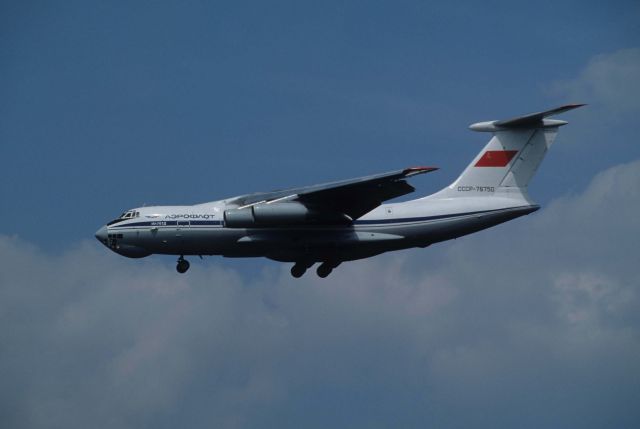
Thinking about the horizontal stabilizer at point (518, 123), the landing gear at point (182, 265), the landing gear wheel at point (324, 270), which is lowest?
the landing gear wheel at point (324, 270)

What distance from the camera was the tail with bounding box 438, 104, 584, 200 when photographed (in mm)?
22422

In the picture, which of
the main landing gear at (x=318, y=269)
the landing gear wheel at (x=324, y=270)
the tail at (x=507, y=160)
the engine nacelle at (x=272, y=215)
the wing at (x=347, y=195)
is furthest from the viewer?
the landing gear wheel at (x=324, y=270)

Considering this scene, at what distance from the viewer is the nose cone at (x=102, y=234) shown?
22781 millimetres

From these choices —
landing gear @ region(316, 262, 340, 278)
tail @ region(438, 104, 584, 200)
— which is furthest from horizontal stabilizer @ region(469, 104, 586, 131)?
landing gear @ region(316, 262, 340, 278)

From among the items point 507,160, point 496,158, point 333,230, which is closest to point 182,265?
point 333,230

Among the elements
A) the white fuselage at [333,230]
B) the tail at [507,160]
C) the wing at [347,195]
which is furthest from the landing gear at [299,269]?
the tail at [507,160]

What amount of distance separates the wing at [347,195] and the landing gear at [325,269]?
1.72 metres

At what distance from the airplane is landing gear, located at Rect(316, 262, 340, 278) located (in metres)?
0.20

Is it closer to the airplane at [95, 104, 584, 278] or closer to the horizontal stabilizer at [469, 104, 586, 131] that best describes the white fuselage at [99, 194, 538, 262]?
the airplane at [95, 104, 584, 278]

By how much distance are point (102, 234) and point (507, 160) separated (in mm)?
8553

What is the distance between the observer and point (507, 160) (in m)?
22.6

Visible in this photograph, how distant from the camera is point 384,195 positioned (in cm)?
2108

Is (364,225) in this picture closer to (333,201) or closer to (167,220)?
(333,201)

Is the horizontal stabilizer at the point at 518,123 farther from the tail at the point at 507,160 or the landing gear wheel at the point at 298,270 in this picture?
the landing gear wheel at the point at 298,270
